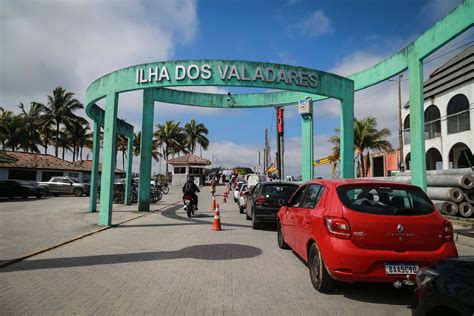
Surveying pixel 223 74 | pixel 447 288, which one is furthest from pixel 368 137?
pixel 447 288

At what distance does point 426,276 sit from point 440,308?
13.1 inches

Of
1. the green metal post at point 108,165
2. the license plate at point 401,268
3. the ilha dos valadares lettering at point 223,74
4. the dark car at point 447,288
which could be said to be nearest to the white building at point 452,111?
the ilha dos valadares lettering at point 223,74

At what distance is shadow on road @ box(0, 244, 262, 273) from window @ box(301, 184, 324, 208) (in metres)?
1.87

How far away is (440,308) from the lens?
2.77m

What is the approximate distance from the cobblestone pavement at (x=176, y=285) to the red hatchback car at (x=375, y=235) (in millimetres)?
418

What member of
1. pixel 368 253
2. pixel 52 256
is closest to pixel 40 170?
pixel 52 256

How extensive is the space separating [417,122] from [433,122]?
19.3m

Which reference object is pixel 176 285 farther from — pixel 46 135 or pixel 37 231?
pixel 46 135

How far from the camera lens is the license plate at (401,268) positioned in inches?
166

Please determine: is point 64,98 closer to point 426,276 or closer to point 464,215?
point 464,215

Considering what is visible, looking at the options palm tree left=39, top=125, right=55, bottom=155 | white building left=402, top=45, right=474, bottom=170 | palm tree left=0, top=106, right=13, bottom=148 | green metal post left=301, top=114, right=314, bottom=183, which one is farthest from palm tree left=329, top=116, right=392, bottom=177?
palm tree left=0, top=106, right=13, bottom=148

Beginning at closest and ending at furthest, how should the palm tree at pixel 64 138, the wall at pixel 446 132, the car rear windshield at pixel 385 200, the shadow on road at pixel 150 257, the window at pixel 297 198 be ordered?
1. the car rear windshield at pixel 385 200
2. the shadow on road at pixel 150 257
3. the window at pixel 297 198
4. the wall at pixel 446 132
5. the palm tree at pixel 64 138

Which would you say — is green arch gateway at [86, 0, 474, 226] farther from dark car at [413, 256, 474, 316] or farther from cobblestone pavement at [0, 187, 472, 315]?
dark car at [413, 256, 474, 316]

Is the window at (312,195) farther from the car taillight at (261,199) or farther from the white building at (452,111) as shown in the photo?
the white building at (452,111)
